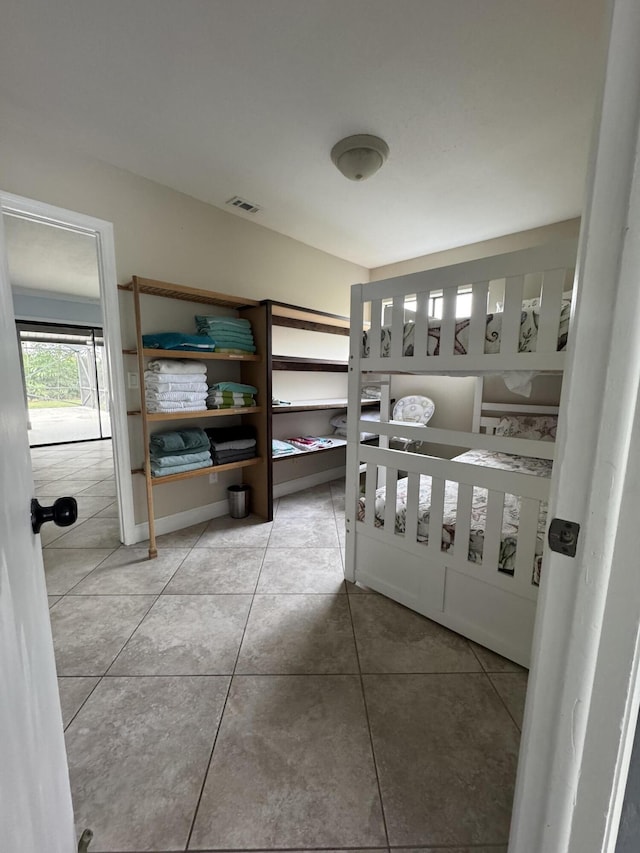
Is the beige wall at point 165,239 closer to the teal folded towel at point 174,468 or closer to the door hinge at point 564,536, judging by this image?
the teal folded towel at point 174,468

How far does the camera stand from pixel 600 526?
49 centimetres

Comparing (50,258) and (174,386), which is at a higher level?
(50,258)

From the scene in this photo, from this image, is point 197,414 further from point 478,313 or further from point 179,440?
point 478,313

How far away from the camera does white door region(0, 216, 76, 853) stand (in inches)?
20.3

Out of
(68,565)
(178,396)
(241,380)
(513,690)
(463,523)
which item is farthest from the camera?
(241,380)

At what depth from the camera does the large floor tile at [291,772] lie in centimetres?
92

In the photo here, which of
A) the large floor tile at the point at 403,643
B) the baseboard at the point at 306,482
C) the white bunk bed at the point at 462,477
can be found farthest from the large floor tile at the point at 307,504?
the large floor tile at the point at 403,643

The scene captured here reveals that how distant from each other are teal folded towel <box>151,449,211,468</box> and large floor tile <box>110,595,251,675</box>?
846 mm

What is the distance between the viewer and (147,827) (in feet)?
3.06

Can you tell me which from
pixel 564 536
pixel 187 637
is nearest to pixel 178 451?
pixel 187 637

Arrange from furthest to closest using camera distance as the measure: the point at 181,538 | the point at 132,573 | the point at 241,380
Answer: the point at 241,380, the point at 181,538, the point at 132,573

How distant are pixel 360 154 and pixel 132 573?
2790 millimetres

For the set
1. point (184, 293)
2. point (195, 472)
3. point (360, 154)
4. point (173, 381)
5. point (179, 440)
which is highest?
point (360, 154)

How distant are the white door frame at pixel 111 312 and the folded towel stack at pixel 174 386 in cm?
20
